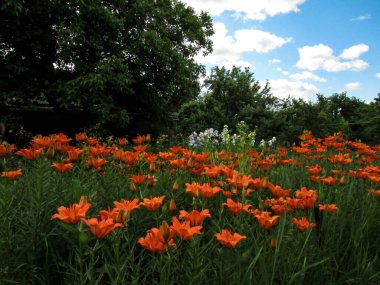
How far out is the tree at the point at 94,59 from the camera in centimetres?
1162

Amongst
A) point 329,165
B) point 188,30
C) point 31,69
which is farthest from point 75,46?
point 329,165

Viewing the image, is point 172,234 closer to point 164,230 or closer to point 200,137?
point 164,230

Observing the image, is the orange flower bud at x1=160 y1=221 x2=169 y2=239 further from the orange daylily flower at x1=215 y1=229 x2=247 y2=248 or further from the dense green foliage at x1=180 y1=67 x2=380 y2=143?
the dense green foliage at x1=180 y1=67 x2=380 y2=143

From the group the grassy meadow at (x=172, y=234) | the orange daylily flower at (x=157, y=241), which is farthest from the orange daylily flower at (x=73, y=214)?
the orange daylily flower at (x=157, y=241)

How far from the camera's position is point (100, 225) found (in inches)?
58.6

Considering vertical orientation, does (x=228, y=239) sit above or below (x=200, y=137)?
above

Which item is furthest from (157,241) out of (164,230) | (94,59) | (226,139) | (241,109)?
(241,109)

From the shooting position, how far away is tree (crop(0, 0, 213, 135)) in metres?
11.6

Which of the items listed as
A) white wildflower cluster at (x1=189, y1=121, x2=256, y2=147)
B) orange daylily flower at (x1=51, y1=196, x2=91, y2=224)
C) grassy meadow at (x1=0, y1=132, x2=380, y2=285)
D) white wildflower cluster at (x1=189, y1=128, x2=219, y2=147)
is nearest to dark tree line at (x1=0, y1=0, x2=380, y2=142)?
white wildflower cluster at (x1=189, y1=128, x2=219, y2=147)

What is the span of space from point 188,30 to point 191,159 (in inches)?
571

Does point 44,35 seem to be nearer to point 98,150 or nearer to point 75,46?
point 75,46

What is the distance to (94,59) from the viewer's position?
12.8 m

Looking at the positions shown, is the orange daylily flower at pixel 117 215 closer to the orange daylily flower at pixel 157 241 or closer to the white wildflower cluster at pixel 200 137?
the orange daylily flower at pixel 157 241

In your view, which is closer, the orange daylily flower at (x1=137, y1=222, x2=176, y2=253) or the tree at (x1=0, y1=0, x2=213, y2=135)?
the orange daylily flower at (x1=137, y1=222, x2=176, y2=253)
